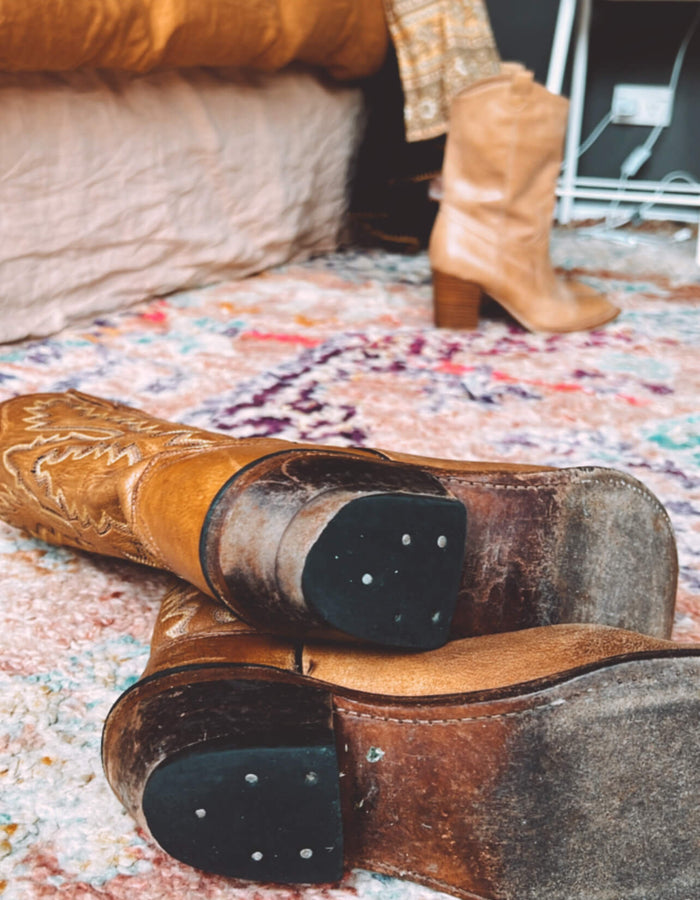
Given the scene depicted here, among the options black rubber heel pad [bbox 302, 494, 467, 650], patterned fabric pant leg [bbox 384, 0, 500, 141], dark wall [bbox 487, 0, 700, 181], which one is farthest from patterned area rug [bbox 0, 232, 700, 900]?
dark wall [bbox 487, 0, 700, 181]

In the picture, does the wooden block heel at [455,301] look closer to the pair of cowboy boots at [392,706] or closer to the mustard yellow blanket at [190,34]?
the mustard yellow blanket at [190,34]

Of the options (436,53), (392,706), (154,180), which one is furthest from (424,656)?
(436,53)

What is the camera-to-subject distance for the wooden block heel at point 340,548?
0.48m

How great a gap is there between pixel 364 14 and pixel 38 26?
0.72 m

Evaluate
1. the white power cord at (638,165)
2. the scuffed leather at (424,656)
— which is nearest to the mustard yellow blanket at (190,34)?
the white power cord at (638,165)

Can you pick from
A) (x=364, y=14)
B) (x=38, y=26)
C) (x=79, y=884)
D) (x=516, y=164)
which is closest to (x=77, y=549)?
(x=79, y=884)

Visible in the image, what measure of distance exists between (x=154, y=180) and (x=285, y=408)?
20.9 inches

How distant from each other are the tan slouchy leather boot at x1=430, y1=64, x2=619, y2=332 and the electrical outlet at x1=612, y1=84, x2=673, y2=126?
106 cm

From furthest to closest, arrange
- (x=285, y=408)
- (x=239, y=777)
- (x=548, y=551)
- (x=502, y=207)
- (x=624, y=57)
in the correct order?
(x=624, y=57) → (x=502, y=207) → (x=285, y=408) → (x=548, y=551) → (x=239, y=777)

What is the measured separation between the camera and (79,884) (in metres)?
0.51

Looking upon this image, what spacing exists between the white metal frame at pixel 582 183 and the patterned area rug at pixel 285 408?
→ 0.23m

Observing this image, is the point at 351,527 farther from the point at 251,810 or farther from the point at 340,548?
the point at 251,810

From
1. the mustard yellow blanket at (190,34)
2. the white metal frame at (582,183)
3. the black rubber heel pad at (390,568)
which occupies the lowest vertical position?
the white metal frame at (582,183)

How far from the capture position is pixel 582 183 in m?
2.41
